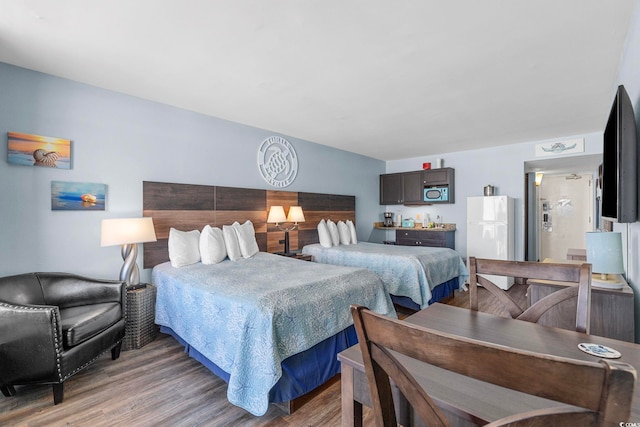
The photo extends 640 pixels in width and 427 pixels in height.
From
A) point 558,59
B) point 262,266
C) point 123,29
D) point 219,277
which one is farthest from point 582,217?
point 123,29

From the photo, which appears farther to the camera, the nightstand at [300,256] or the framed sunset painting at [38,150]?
the nightstand at [300,256]

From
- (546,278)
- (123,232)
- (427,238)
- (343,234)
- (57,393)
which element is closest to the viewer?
(546,278)

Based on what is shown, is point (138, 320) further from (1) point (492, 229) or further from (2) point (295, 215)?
(1) point (492, 229)

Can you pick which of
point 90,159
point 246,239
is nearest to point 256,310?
point 246,239

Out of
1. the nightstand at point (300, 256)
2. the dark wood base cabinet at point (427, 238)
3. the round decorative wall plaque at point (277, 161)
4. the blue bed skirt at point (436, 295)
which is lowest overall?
the blue bed skirt at point (436, 295)

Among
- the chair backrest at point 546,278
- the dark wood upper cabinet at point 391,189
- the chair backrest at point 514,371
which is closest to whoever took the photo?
the chair backrest at point 514,371

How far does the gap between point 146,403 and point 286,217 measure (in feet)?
9.91

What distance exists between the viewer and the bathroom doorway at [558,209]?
6312 mm

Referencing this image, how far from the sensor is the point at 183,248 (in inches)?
125

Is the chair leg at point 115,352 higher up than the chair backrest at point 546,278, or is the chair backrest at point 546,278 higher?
the chair backrest at point 546,278

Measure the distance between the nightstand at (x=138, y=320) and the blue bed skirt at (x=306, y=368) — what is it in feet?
2.31

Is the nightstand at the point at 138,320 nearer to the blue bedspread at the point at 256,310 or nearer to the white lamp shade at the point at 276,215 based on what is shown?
the blue bedspread at the point at 256,310

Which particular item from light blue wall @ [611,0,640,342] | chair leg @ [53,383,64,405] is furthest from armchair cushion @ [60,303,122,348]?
light blue wall @ [611,0,640,342]

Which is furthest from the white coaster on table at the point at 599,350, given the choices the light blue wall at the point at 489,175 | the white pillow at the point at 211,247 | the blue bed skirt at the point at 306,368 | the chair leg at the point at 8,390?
the light blue wall at the point at 489,175
